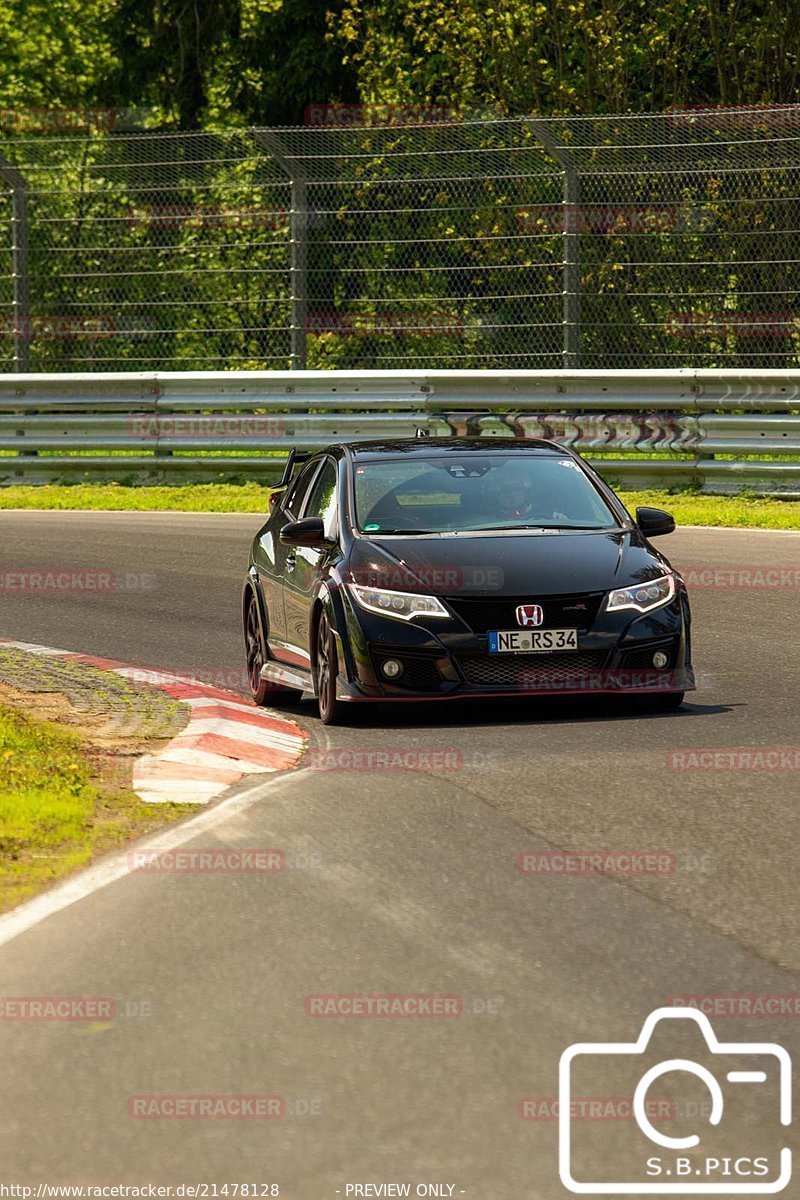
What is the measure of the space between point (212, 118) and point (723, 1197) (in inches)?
1469

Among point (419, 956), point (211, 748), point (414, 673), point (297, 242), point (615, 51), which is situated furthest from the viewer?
point (615, 51)

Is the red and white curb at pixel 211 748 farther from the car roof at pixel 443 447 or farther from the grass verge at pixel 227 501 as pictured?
the grass verge at pixel 227 501

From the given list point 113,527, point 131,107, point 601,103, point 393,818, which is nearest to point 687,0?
point 601,103

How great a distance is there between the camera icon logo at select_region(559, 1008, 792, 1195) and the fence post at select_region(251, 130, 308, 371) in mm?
18009

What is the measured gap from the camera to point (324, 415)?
22922mm

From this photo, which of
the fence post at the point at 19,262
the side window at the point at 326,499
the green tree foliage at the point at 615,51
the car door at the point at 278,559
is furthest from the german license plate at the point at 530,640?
the green tree foliage at the point at 615,51

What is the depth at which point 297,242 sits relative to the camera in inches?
901

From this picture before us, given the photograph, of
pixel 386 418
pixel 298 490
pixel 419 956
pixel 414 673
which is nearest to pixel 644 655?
pixel 414 673

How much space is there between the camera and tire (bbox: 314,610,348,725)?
10.8 meters

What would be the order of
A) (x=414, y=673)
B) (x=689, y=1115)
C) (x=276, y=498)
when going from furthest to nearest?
(x=276, y=498), (x=414, y=673), (x=689, y=1115)

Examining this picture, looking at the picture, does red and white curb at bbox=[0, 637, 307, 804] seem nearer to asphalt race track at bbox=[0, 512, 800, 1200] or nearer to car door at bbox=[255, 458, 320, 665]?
asphalt race track at bbox=[0, 512, 800, 1200]

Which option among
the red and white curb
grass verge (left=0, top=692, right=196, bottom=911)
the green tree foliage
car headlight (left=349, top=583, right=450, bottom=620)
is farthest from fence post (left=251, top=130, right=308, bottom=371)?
grass verge (left=0, top=692, right=196, bottom=911)

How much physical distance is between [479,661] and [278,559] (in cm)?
216

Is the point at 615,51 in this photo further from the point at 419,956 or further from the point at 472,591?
the point at 419,956
